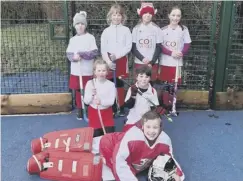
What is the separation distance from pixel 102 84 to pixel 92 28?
40.0 inches

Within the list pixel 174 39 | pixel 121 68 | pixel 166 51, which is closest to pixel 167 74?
pixel 166 51

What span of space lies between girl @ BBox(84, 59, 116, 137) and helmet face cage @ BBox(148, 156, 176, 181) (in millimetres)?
820

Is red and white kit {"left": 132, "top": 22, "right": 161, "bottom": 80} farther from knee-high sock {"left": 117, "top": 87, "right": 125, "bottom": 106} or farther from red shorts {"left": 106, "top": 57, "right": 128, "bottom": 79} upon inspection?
knee-high sock {"left": 117, "top": 87, "right": 125, "bottom": 106}

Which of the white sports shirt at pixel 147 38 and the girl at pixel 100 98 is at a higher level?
the white sports shirt at pixel 147 38

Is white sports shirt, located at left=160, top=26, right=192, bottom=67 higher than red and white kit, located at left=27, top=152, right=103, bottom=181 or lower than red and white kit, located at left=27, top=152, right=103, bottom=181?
higher

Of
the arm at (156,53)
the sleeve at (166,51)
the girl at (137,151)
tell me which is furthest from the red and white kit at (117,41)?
the girl at (137,151)

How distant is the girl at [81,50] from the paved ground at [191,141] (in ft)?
2.07

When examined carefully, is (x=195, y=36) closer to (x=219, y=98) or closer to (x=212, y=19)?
(x=212, y=19)

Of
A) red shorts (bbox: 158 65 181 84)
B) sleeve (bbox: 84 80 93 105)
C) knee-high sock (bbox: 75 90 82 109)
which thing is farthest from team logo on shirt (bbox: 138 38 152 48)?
knee-high sock (bbox: 75 90 82 109)

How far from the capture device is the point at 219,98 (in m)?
4.36

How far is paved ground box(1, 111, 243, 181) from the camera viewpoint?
10.3 feet

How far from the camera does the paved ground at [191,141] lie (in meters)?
3.13

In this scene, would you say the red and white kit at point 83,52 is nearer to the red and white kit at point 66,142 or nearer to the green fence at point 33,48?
the green fence at point 33,48

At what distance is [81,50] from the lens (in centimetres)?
375
